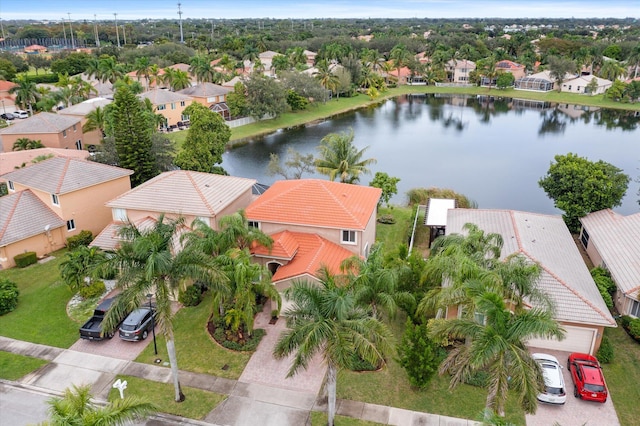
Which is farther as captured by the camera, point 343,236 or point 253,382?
point 343,236

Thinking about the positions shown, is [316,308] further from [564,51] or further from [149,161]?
[564,51]

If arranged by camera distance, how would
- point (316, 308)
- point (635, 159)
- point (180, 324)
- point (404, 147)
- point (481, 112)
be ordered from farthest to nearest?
point (481, 112)
point (404, 147)
point (635, 159)
point (180, 324)
point (316, 308)

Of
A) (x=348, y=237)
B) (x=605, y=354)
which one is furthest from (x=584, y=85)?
(x=605, y=354)

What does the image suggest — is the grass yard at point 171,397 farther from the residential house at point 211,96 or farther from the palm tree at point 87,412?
the residential house at point 211,96

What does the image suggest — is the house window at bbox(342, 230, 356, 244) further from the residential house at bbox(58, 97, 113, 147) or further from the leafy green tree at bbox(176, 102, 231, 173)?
the residential house at bbox(58, 97, 113, 147)

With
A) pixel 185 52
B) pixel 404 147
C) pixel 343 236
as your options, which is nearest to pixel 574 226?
pixel 343 236

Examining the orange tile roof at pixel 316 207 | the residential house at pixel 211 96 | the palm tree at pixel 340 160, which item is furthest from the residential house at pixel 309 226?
the residential house at pixel 211 96

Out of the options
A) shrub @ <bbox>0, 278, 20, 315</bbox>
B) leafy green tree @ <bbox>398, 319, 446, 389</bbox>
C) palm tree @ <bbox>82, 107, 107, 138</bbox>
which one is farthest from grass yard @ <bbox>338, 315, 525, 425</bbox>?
palm tree @ <bbox>82, 107, 107, 138</bbox>

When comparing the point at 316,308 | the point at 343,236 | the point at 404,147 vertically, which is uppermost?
the point at 316,308

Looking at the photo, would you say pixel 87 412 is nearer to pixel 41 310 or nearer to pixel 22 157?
pixel 41 310
